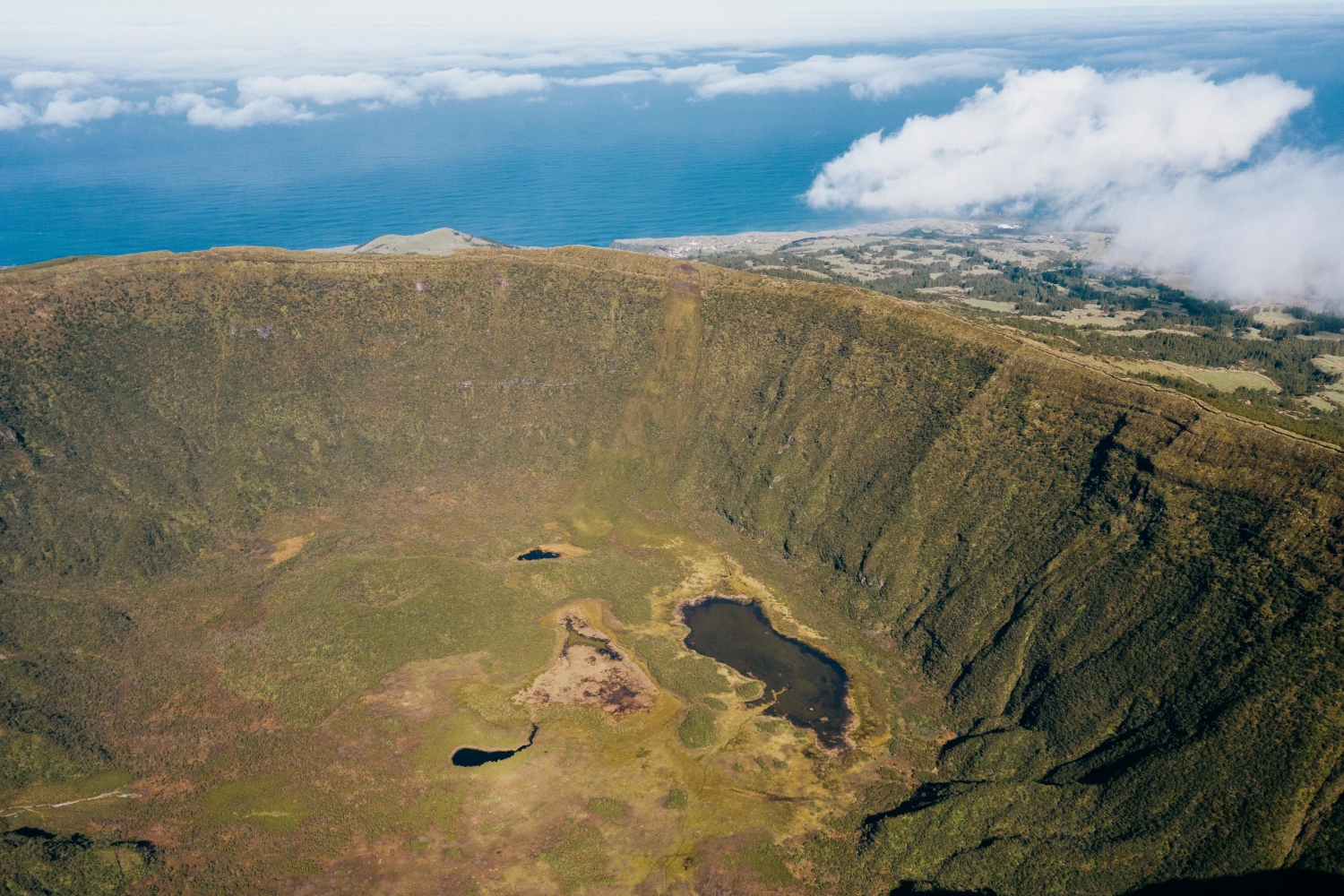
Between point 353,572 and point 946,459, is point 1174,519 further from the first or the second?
point 353,572

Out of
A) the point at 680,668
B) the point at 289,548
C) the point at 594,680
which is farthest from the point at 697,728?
the point at 289,548

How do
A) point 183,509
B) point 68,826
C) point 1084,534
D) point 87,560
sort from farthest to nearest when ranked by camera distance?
point 183,509
point 87,560
point 1084,534
point 68,826

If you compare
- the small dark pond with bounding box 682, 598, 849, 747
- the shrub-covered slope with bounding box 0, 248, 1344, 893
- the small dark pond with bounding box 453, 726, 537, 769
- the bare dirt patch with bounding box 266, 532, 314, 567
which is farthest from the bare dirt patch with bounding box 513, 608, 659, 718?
the bare dirt patch with bounding box 266, 532, 314, 567

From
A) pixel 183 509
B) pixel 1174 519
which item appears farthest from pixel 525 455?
pixel 1174 519

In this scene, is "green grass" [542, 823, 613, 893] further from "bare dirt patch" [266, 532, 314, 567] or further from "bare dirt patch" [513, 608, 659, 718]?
"bare dirt patch" [266, 532, 314, 567]

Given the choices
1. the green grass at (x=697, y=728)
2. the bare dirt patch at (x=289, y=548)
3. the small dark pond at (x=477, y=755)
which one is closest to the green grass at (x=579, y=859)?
the small dark pond at (x=477, y=755)

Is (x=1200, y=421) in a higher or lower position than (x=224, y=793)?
higher

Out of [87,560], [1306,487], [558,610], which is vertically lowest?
[558,610]
